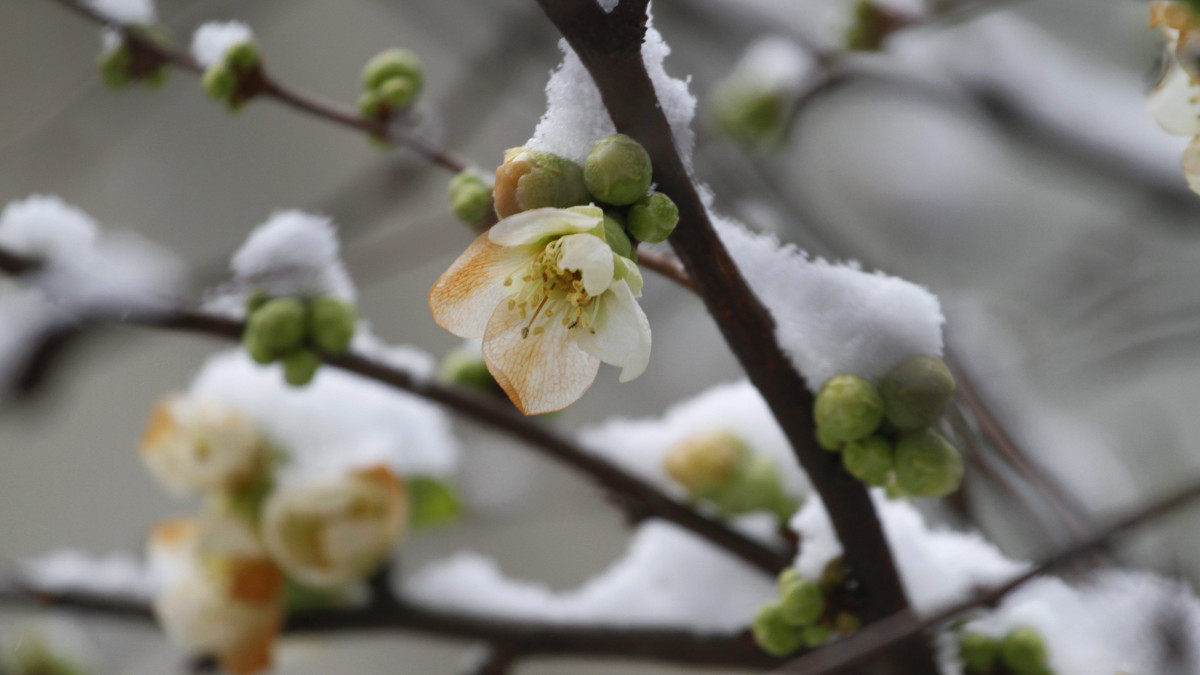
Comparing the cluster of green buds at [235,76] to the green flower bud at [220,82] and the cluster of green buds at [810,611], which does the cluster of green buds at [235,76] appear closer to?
the green flower bud at [220,82]

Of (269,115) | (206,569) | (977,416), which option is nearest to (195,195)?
(269,115)

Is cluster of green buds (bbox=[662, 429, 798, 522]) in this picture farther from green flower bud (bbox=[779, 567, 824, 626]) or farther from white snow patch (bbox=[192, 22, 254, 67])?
white snow patch (bbox=[192, 22, 254, 67])

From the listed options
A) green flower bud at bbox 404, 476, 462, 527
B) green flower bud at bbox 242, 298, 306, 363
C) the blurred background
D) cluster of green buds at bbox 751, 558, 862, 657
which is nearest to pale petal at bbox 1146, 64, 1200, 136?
the blurred background

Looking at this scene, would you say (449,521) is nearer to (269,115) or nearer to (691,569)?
(691,569)

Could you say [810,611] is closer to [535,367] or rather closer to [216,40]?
[535,367]

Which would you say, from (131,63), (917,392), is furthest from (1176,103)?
(131,63)

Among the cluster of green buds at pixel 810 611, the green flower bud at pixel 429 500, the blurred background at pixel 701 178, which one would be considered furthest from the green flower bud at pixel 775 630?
the green flower bud at pixel 429 500
